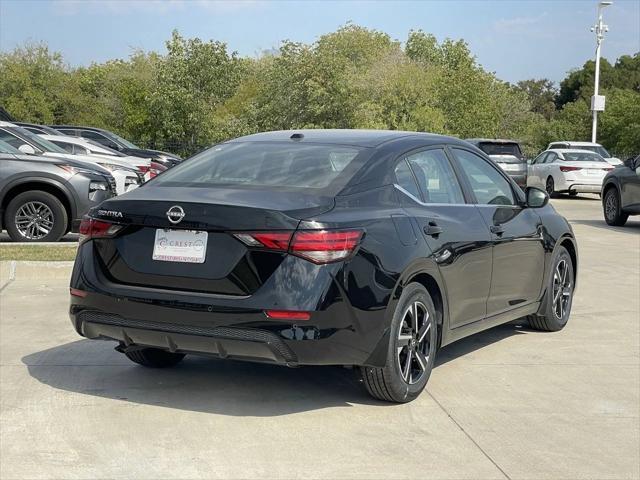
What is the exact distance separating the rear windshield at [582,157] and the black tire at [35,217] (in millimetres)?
19060

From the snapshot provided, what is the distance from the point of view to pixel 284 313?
16.7ft

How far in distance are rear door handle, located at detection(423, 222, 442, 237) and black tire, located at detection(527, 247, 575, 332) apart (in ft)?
7.04

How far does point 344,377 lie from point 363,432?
1.14 meters

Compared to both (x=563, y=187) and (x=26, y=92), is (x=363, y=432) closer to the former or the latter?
(x=563, y=187)

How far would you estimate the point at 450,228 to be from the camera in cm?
621

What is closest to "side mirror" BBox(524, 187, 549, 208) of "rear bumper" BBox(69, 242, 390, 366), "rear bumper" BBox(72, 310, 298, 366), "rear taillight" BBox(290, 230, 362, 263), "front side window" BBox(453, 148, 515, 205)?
"front side window" BBox(453, 148, 515, 205)

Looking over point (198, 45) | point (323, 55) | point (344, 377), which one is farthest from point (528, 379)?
point (323, 55)

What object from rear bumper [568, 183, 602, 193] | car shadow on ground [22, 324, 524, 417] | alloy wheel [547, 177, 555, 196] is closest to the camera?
car shadow on ground [22, 324, 524, 417]

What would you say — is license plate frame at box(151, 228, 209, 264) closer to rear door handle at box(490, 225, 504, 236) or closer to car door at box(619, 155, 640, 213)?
rear door handle at box(490, 225, 504, 236)

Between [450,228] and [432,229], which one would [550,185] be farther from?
[432,229]

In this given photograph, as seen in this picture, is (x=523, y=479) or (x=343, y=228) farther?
(x=343, y=228)

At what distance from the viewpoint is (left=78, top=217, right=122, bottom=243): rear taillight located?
5535 millimetres

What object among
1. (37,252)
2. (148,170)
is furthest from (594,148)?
(37,252)

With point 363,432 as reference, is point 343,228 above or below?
above
